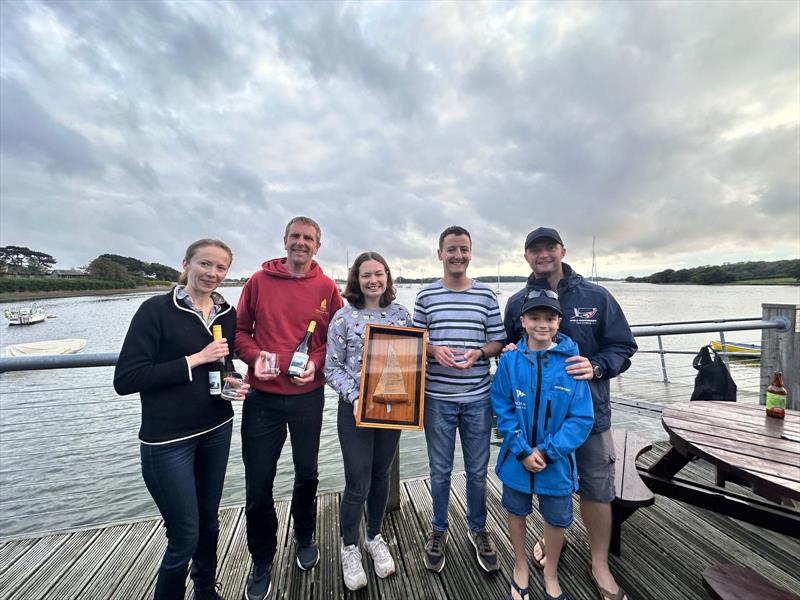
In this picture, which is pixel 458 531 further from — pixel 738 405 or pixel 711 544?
pixel 738 405

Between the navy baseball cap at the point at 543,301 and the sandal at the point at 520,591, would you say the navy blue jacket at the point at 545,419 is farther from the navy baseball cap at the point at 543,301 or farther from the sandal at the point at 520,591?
the sandal at the point at 520,591

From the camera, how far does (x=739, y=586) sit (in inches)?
67.9

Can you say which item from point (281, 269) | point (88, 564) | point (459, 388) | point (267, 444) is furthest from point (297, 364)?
point (88, 564)

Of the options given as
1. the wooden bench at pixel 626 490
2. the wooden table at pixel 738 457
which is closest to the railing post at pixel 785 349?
the wooden table at pixel 738 457

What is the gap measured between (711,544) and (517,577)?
172 cm

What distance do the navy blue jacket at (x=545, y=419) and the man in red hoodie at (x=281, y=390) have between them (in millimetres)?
1301

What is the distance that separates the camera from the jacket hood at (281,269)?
2393 millimetres

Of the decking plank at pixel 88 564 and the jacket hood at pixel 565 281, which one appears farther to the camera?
the jacket hood at pixel 565 281

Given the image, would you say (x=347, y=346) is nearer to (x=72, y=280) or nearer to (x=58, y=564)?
(x=58, y=564)

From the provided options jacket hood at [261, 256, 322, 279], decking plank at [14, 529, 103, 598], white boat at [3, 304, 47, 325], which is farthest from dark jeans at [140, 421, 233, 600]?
white boat at [3, 304, 47, 325]

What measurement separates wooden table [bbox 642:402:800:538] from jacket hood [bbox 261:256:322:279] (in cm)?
268

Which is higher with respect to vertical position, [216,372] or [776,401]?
[216,372]

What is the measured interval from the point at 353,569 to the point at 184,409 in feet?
5.13

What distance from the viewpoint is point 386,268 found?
2.48 m
